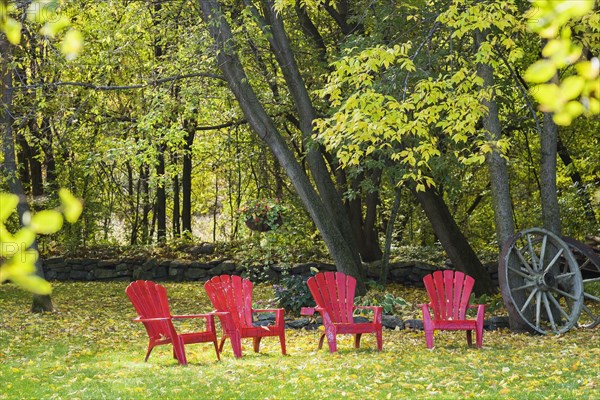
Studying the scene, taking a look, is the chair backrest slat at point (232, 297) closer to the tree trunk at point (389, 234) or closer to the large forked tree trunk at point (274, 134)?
the large forked tree trunk at point (274, 134)

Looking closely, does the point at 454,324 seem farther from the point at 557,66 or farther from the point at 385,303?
the point at 557,66

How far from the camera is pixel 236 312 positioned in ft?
23.4

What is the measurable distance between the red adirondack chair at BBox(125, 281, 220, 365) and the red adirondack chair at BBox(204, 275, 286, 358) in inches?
9.7

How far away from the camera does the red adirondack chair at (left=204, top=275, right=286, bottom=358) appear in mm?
6918

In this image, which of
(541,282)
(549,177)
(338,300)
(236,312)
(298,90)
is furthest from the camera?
(298,90)

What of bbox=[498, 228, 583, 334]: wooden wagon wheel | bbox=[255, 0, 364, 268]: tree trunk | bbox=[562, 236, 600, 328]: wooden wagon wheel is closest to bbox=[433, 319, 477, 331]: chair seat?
bbox=[498, 228, 583, 334]: wooden wagon wheel

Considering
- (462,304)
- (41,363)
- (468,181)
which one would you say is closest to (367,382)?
(462,304)

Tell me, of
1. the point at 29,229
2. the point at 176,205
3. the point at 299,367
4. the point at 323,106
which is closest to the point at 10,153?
the point at 323,106

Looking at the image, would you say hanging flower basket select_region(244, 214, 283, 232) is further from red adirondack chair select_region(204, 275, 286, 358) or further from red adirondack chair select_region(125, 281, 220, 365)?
red adirondack chair select_region(125, 281, 220, 365)

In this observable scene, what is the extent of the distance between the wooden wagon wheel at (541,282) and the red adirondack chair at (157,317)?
3.74 meters

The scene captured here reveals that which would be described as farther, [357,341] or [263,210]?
[263,210]

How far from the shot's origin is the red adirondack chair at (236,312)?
22.7 feet

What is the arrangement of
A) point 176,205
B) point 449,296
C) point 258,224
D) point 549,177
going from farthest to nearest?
1. point 176,205
2. point 258,224
3. point 549,177
4. point 449,296

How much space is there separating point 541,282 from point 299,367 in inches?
145
